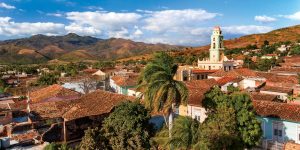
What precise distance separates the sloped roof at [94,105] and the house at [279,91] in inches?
655

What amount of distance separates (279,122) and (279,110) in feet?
3.41

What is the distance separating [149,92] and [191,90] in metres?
12.7

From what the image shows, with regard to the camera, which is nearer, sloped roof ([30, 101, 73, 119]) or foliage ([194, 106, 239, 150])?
foliage ([194, 106, 239, 150])

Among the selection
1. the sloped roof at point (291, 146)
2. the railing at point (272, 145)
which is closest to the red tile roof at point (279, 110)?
the sloped roof at point (291, 146)

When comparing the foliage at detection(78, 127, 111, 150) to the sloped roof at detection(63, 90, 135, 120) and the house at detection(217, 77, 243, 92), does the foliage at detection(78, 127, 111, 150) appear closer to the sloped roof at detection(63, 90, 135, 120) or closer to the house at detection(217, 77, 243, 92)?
the sloped roof at detection(63, 90, 135, 120)

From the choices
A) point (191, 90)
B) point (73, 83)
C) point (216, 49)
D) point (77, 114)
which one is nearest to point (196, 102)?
point (191, 90)

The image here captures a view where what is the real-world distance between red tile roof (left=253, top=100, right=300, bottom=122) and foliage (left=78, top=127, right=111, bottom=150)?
12.3m

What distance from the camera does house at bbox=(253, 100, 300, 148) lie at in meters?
21.4

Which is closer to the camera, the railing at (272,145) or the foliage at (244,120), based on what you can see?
the foliage at (244,120)

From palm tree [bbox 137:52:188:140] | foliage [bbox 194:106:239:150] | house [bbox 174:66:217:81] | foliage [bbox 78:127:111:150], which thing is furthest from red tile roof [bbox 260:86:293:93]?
foliage [bbox 78:127:111:150]

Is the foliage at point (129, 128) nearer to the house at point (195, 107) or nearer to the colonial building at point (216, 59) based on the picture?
the house at point (195, 107)

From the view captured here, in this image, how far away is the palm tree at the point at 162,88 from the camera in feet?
64.3

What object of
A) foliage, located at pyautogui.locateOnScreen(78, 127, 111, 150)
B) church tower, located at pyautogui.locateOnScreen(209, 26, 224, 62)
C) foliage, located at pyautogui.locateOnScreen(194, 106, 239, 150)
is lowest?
foliage, located at pyautogui.locateOnScreen(78, 127, 111, 150)

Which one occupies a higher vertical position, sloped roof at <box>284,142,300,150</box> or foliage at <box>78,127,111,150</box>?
Answer: foliage at <box>78,127,111,150</box>
